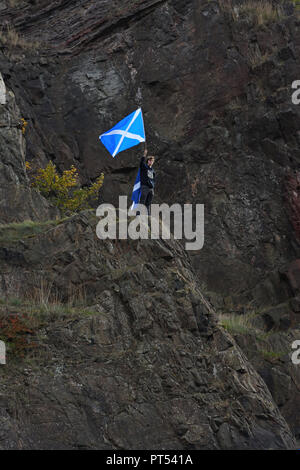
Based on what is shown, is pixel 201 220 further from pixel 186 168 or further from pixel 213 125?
pixel 213 125

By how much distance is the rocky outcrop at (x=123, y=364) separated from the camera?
1052 centimetres

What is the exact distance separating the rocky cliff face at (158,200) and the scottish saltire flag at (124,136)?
7.82 ft

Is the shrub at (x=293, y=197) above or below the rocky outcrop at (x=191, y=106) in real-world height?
below

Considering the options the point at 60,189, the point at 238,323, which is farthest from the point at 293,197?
the point at 60,189

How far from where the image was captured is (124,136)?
592 inches

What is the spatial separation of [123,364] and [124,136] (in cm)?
570

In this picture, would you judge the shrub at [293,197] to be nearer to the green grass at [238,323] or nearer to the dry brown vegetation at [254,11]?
the green grass at [238,323]

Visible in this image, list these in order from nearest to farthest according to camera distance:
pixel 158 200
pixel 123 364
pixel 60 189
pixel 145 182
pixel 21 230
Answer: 1. pixel 123 364
2. pixel 21 230
3. pixel 145 182
4. pixel 60 189
5. pixel 158 200

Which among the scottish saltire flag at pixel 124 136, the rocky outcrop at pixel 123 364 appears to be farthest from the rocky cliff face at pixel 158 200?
the scottish saltire flag at pixel 124 136

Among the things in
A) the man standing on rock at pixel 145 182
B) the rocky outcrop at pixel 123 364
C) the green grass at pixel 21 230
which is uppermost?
the man standing on rock at pixel 145 182

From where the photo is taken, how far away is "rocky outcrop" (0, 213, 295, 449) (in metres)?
10.5

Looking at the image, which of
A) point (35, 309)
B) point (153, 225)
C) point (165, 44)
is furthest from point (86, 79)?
point (35, 309)

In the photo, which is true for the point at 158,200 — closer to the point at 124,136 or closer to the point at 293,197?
the point at 293,197

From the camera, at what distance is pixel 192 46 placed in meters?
23.2
